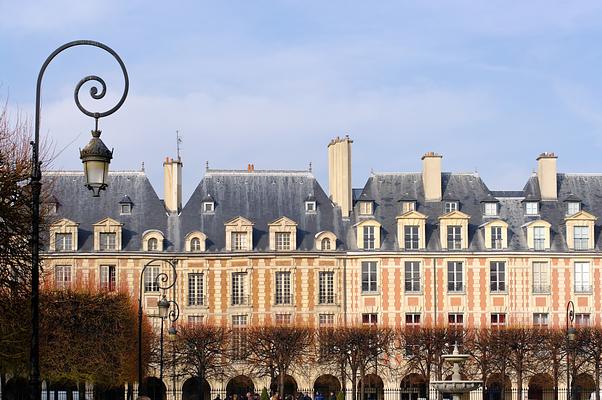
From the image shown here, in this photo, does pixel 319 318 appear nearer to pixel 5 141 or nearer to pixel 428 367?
pixel 428 367

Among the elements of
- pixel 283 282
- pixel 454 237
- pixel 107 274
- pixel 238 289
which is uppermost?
pixel 454 237

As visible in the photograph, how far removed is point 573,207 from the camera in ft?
226

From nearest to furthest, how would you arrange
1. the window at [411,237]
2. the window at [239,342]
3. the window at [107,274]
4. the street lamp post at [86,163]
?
the street lamp post at [86,163] → the window at [239,342] → the window at [107,274] → the window at [411,237]

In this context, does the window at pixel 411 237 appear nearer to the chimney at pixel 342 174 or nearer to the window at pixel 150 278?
the chimney at pixel 342 174

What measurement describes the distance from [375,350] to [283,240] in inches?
298

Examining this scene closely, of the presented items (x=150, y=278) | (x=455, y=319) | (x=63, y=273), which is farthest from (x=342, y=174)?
(x=63, y=273)

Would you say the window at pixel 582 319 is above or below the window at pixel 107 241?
below

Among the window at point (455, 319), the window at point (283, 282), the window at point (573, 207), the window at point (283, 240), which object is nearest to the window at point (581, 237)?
the window at point (573, 207)

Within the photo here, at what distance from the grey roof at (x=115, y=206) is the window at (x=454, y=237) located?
13.3m

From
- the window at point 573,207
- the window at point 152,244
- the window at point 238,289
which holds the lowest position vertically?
the window at point 238,289

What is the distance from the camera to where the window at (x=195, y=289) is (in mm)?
67312

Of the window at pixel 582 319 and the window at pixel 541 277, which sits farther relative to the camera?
the window at pixel 541 277

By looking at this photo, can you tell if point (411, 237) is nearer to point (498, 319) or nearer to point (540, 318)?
point (498, 319)

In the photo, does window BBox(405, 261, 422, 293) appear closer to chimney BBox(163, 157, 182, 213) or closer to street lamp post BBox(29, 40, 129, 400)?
chimney BBox(163, 157, 182, 213)
